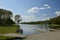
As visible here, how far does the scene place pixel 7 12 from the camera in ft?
30.9

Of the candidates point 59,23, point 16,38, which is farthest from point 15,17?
point 59,23

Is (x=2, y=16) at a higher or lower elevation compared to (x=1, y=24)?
higher

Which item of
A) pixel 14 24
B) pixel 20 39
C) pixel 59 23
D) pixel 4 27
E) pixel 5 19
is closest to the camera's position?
pixel 20 39

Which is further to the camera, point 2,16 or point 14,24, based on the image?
point 14,24

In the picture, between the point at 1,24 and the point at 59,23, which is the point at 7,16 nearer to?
the point at 1,24

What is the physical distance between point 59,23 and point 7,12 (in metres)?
5.67

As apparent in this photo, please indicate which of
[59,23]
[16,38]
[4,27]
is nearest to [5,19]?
[4,27]

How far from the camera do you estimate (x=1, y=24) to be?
838 centimetres

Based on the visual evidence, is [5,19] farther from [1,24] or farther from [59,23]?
[59,23]

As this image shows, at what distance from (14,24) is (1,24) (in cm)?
149

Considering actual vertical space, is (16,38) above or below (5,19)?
below

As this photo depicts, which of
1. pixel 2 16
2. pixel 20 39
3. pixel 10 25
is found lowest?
pixel 20 39

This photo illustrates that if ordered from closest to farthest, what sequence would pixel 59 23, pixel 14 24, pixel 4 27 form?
pixel 4 27 → pixel 14 24 → pixel 59 23

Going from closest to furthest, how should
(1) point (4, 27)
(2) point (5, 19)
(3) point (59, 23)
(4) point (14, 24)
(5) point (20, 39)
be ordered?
(5) point (20, 39) < (1) point (4, 27) < (2) point (5, 19) < (4) point (14, 24) < (3) point (59, 23)
